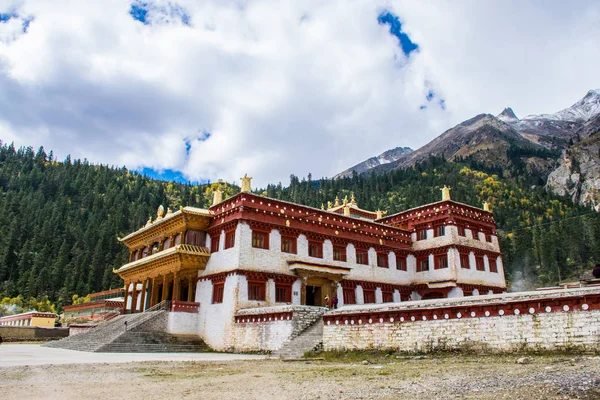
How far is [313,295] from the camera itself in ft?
106

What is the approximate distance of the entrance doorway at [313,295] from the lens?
32.0m

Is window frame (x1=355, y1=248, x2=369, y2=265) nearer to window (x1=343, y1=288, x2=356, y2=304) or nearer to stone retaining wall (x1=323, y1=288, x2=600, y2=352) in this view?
window (x1=343, y1=288, x2=356, y2=304)

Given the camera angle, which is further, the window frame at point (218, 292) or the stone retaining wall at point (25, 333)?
the stone retaining wall at point (25, 333)

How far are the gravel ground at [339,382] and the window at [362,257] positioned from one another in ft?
66.1

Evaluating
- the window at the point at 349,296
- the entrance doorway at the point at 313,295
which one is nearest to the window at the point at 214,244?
the entrance doorway at the point at 313,295

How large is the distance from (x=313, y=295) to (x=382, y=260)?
283 inches

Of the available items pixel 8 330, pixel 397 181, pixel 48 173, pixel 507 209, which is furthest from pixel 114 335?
pixel 48 173

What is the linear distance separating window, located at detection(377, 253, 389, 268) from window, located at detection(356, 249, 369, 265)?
1.34 m

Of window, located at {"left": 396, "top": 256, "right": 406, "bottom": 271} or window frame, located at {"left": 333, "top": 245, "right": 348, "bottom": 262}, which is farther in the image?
window, located at {"left": 396, "top": 256, "right": 406, "bottom": 271}

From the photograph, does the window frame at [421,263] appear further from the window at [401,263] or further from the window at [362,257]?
the window at [362,257]

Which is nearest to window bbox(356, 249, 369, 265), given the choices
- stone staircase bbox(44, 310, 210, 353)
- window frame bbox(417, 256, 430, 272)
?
window frame bbox(417, 256, 430, 272)

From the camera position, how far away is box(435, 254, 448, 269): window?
120ft

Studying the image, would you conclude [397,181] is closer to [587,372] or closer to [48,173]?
[48,173]

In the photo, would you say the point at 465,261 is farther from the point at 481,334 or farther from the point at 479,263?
the point at 481,334
